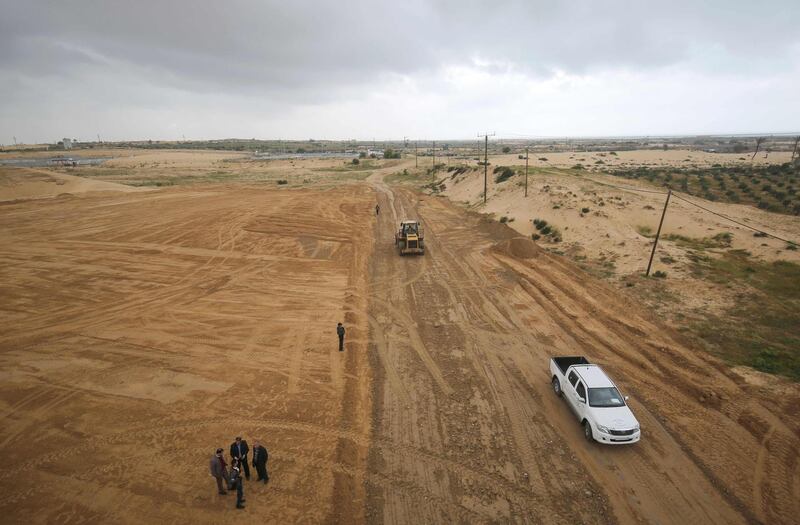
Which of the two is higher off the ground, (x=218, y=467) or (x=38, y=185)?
(x=38, y=185)

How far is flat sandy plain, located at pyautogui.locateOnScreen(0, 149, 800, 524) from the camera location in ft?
29.8

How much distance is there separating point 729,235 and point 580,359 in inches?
967

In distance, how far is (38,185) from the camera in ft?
177

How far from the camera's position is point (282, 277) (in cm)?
2381

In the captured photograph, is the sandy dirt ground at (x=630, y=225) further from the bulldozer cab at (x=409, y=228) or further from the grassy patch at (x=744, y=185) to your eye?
the bulldozer cab at (x=409, y=228)

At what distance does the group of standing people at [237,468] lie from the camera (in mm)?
8727

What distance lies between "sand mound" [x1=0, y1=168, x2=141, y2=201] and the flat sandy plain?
37.6m

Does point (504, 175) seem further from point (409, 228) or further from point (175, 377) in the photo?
point (175, 377)

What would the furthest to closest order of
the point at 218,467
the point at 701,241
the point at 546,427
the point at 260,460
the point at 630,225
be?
the point at 630,225 < the point at 701,241 < the point at 546,427 < the point at 260,460 < the point at 218,467

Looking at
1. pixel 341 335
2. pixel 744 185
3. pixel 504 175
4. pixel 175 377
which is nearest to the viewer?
pixel 175 377

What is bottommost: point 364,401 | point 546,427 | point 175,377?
point 546,427

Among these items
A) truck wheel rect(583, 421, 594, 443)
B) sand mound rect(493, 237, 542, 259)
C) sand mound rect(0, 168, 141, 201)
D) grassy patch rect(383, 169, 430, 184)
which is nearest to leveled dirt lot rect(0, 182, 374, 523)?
truck wheel rect(583, 421, 594, 443)

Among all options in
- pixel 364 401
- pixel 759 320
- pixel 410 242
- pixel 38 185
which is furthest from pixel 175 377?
pixel 38 185

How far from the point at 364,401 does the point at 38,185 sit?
6701cm
